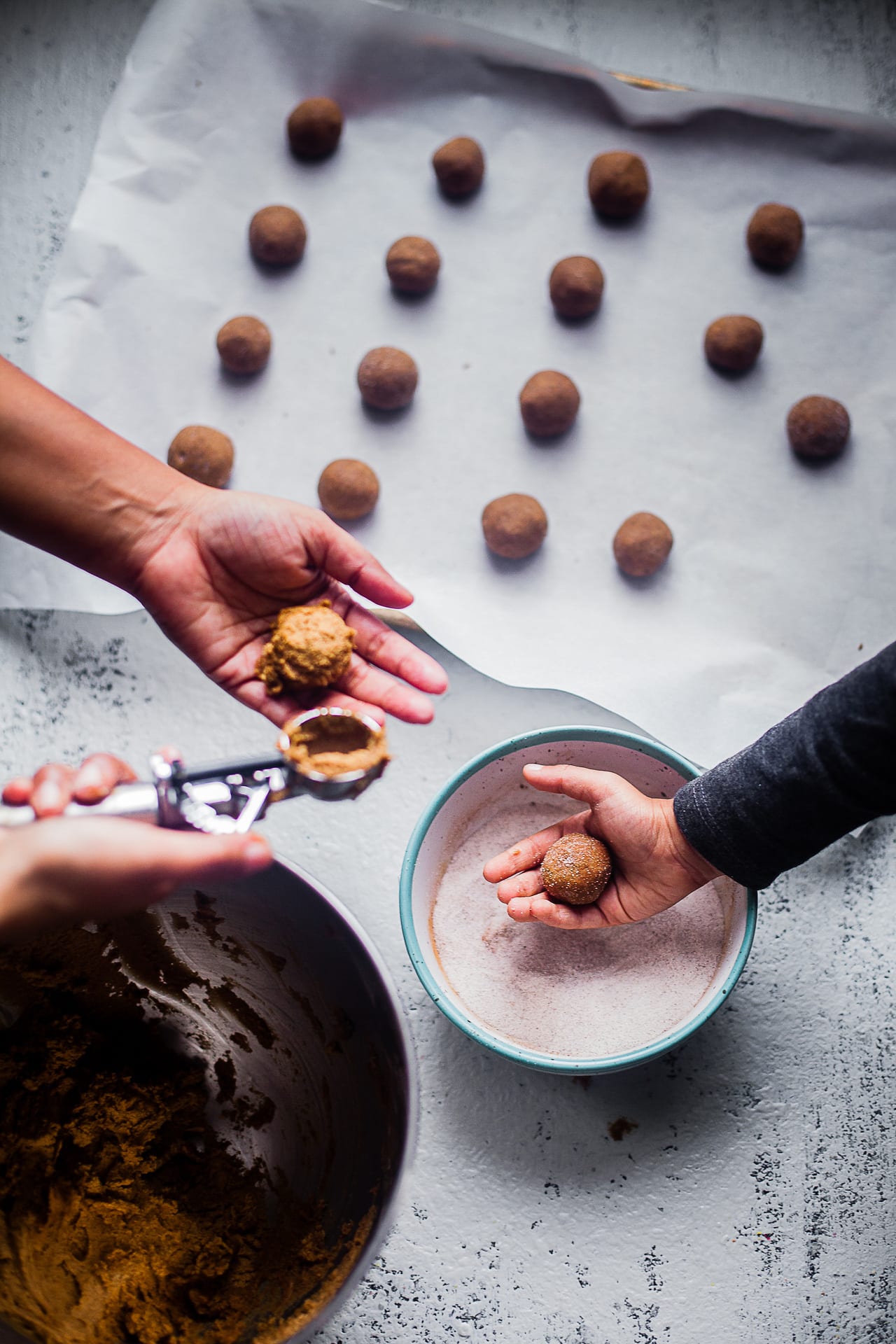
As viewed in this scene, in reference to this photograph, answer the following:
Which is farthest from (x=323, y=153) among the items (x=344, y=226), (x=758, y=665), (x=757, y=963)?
(x=757, y=963)

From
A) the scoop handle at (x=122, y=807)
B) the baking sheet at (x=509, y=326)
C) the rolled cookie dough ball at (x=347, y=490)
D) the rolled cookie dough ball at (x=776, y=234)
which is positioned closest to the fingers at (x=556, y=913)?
the baking sheet at (x=509, y=326)

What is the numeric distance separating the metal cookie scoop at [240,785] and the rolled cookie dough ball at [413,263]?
0.80 m

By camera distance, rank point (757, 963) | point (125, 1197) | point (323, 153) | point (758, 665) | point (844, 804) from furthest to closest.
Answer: point (323, 153) → point (758, 665) → point (757, 963) → point (125, 1197) → point (844, 804)

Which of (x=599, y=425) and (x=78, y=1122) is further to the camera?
(x=599, y=425)

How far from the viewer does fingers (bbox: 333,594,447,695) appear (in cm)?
128

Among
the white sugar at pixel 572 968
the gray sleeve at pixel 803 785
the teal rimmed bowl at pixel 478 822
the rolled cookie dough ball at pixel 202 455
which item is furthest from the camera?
the rolled cookie dough ball at pixel 202 455

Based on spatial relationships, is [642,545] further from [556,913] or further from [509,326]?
[556,913]

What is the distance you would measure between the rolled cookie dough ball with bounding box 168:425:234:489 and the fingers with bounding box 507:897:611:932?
0.79 metres

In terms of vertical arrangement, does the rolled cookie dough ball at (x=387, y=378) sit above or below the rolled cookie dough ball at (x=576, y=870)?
above

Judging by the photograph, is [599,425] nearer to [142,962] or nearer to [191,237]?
[191,237]

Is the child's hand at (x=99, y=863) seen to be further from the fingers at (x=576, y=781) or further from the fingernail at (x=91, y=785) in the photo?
the fingers at (x=576, y=781)

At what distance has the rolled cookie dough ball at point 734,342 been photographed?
153 centimetres

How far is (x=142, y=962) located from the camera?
1.32 m

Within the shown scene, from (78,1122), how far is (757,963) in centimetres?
95
